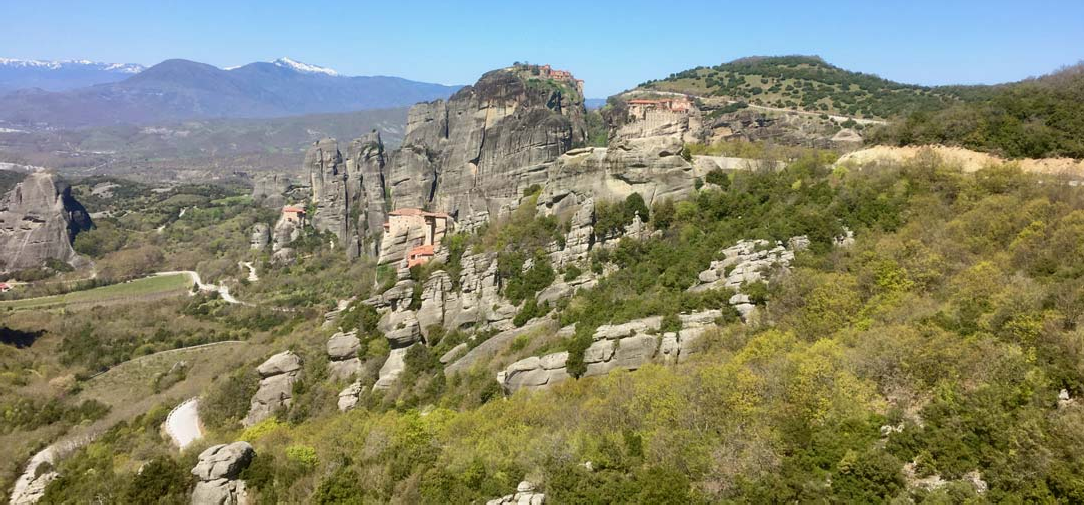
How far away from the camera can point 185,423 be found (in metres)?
37.6

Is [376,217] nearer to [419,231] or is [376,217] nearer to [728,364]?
[419,231]

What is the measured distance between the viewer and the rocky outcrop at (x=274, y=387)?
3603 centimetres

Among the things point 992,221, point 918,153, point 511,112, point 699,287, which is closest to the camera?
point 992,221

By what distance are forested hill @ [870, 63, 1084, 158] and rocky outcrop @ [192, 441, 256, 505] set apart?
125 ft

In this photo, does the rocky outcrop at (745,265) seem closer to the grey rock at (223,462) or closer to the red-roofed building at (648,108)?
the grey rock at (223,462)

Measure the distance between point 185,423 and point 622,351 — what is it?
2871 centimetres

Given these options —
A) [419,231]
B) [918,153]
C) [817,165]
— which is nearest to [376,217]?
[419,231]

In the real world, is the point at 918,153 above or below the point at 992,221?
above

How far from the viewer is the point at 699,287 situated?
3014cm

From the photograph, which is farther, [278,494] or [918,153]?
[918,153]

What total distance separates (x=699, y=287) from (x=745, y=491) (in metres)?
16.0

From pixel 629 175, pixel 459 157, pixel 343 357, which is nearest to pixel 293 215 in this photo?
pixel 459 157

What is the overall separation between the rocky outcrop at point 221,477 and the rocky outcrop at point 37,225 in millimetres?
89613

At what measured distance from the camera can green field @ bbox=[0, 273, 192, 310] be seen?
7300 cm
